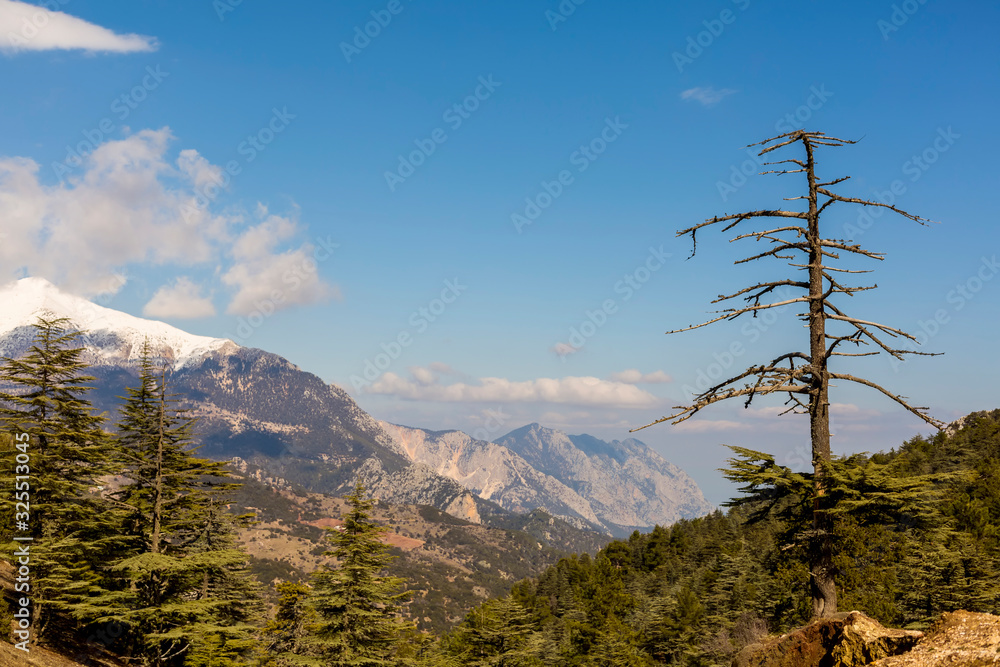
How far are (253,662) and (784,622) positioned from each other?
23.2 meters

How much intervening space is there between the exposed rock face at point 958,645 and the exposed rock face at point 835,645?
1.00 feet

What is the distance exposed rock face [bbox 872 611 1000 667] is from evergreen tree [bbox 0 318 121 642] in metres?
27.4

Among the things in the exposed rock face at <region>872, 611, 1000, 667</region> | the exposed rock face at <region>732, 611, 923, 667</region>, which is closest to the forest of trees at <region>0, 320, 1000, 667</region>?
the exposed rock face at <region>732, 611, 923, 667</region>

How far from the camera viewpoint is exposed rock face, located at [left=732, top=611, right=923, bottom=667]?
739 centimetres

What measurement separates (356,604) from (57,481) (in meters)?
14.2

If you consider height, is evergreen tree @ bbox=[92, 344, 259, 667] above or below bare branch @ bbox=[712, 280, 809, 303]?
below

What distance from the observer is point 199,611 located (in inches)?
989

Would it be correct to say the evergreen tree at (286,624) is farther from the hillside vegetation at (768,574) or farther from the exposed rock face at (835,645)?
the exposed rock face at (835,645)

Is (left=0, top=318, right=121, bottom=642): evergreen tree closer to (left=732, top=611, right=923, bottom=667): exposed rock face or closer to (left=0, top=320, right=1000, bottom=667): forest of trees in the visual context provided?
(left=0, top=320, right=1000, bottom=667): forest of trees

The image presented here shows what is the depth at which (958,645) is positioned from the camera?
666 centimetres

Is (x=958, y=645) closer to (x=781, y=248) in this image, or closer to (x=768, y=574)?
(x=781, y=248)

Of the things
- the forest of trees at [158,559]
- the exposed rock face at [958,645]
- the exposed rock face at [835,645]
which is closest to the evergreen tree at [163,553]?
the forest of trees at [158,559]

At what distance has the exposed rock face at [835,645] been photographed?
7.39 metres

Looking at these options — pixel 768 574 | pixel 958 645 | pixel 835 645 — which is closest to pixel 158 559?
pixel 835 645
